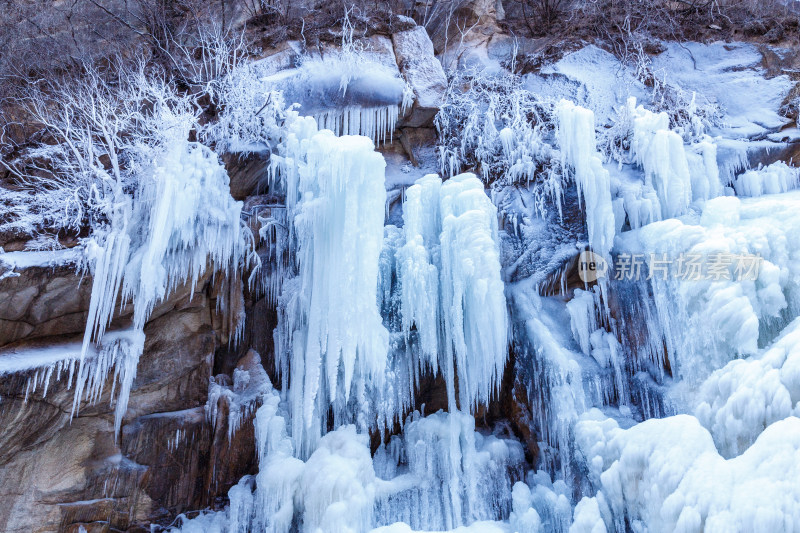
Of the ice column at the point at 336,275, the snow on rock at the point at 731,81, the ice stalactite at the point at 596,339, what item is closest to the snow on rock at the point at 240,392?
the ice column at the point at 336,275

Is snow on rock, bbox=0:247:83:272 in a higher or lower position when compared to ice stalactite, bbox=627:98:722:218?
lower

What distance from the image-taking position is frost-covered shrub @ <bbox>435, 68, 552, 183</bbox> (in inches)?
287

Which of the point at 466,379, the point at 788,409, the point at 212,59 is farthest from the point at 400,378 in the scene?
the point at 212,59

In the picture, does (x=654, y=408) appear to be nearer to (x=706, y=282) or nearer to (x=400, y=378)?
(x=706, y=282)

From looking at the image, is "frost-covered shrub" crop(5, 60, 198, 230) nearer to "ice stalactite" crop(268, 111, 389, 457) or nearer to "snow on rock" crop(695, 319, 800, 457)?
"ice stalactite" crop(268, 111, 389, 457)

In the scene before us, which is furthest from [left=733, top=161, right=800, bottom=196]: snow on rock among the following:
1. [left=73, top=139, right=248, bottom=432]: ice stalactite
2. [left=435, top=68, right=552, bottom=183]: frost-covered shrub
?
[left=73, top=139, right=248, bottom=432]: ice stalactite

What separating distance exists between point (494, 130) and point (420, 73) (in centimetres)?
158

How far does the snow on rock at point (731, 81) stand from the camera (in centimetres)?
762

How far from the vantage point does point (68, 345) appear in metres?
5.47

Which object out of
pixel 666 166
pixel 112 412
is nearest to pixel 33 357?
pixel 112 412

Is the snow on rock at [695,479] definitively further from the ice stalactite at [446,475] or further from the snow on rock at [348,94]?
the snow on rock at [348,94]

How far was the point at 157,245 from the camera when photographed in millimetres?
5508

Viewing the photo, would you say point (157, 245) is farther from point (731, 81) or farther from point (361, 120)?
point (731, 81)

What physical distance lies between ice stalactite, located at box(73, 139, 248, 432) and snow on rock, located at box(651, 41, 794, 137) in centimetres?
679
